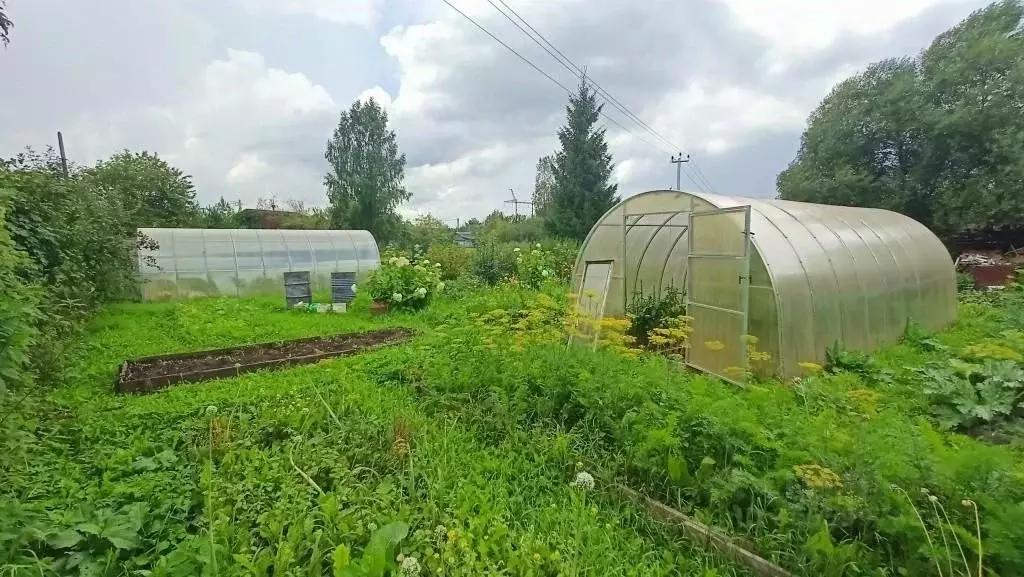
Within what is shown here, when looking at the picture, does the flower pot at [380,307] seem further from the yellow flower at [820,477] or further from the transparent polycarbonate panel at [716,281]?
the yellow flower at [820,477]

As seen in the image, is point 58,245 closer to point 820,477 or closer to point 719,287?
point 820,477

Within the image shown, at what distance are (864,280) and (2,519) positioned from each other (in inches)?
339

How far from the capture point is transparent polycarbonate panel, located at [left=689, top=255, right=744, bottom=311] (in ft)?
18.4

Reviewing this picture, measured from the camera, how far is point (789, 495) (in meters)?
2.40

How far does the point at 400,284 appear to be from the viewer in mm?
9922

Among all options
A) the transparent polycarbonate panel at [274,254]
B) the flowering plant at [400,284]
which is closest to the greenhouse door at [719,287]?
the flowering plant at [400,284]

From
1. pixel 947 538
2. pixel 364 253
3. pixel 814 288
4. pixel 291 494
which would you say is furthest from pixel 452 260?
pixel 947 538

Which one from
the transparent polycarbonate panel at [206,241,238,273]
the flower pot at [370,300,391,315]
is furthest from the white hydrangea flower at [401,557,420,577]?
the transparent polycarbonate panel at [206,241,238,273]

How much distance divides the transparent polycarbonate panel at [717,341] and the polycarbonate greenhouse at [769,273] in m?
0.02

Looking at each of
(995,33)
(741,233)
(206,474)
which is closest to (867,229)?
(741,233)

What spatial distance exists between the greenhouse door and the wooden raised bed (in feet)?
14.8

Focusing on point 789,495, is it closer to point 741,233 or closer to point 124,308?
point 741,233

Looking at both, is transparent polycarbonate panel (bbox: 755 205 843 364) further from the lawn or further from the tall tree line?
the tall tree line

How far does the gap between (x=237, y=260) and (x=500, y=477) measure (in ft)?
40.3
